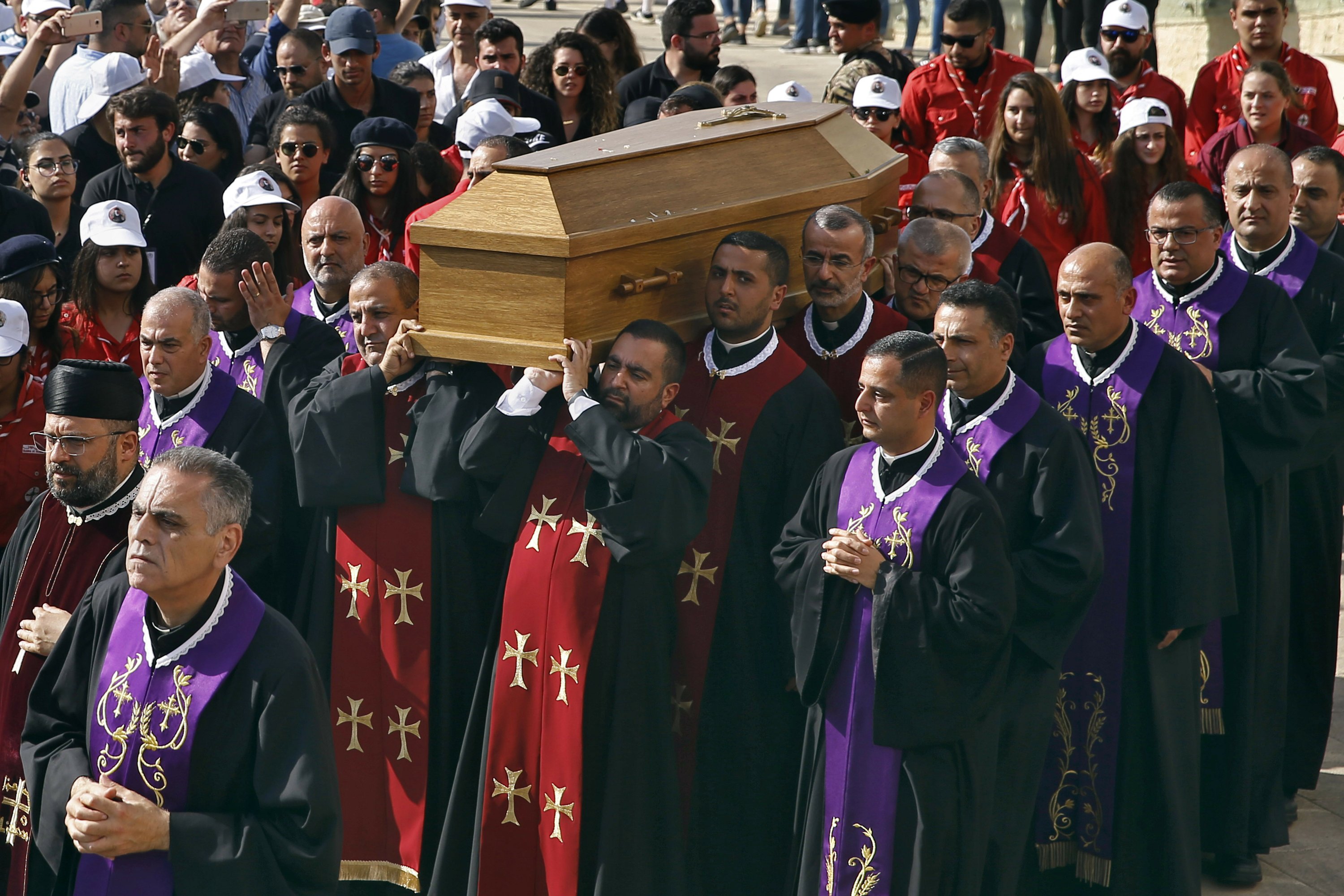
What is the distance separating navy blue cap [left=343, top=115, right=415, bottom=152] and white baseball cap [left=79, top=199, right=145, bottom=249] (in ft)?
3.02

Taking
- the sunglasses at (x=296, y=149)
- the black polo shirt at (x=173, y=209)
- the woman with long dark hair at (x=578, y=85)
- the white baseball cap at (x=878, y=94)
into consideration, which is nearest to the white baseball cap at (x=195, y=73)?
the black polo shirt at (x=173, y=209)

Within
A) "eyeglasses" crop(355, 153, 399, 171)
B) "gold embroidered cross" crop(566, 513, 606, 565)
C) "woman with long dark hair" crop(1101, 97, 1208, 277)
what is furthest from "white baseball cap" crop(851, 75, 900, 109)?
"gold embroidered cross" crop(566, 513, 606, 565)

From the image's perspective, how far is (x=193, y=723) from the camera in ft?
11.3

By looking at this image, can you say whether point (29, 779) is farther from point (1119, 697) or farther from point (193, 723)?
point (1119, 697)

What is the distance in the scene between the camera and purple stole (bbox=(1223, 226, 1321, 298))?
18.6 feet

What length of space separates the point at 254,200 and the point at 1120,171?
12.2 feet

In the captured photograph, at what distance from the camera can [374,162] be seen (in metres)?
6.40

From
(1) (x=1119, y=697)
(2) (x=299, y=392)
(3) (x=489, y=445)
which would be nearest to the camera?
(3) (x=489, y=445)

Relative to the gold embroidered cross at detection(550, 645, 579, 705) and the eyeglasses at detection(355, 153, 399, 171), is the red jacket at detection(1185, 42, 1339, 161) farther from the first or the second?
the gold embroidered cross at detection(550, 645, 579, 705)

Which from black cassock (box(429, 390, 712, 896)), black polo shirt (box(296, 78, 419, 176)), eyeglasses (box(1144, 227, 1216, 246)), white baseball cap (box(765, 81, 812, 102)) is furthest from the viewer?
black polo shirt (box(296, 78, 419, 176))

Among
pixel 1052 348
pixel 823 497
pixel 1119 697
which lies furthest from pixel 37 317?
pixel 1119 697

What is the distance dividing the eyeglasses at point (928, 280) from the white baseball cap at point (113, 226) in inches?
113

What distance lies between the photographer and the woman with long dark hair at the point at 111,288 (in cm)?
595

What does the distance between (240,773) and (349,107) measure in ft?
17.0
